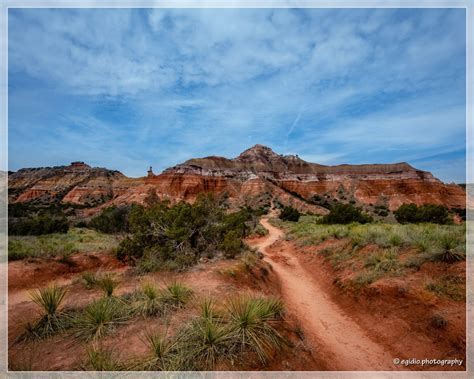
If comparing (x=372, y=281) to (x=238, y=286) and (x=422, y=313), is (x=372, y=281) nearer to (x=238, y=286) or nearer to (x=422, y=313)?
(x=422, y=313)

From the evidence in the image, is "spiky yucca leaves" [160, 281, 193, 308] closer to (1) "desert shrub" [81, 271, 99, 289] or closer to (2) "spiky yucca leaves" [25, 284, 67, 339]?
(2) "spiky yucca leaves" [25, 284, 67, 339]

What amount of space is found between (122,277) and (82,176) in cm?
8489

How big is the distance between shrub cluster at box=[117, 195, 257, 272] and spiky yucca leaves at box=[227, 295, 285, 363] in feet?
18.0

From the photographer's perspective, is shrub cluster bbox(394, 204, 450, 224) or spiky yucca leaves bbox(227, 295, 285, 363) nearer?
spiky yucca leaves bbox(227, 295, 285, 363)

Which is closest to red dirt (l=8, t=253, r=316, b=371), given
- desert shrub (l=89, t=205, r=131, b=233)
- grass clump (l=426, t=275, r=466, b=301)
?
grass clump (l=426, t=275, r=466, b=301)

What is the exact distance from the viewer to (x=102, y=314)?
4855 millimetres

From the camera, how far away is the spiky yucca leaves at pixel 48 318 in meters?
4.70

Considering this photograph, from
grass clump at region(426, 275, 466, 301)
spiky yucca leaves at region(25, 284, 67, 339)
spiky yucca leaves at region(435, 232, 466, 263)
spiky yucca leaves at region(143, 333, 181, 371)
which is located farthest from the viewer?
spiky yucca leaves at region(435, 232, 466, 263)

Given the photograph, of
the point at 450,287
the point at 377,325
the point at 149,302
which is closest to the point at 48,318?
the point at 149,302

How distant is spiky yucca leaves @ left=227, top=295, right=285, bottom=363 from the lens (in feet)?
13.3

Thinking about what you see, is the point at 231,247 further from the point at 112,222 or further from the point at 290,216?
the point at 290,216

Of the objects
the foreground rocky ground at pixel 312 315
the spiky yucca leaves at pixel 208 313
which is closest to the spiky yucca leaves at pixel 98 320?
the foreground rocky ground at pixel 312 315

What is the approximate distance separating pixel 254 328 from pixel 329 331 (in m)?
2.96

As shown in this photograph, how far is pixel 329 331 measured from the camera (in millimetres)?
6285
